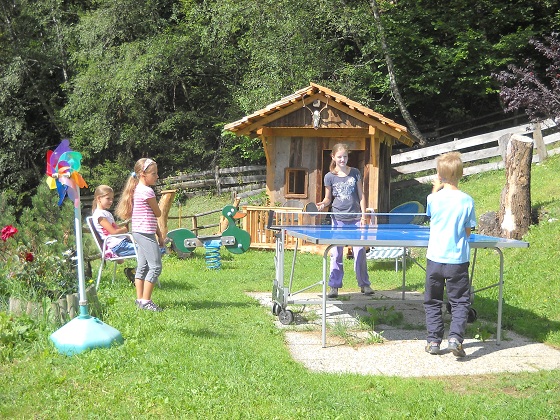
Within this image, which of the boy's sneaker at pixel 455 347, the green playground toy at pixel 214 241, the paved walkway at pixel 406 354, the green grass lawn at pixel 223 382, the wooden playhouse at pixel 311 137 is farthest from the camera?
the wooden playhouse at pixel 311 137

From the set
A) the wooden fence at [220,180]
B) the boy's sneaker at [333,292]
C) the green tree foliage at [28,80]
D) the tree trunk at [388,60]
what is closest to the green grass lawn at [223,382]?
the boy's sneaker at [333,292]

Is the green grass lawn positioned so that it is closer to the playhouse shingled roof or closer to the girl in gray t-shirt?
the girl in gray t-shirt

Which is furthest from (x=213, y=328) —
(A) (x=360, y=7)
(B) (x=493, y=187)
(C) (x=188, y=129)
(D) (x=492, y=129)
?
(C) (x=188, y=129)

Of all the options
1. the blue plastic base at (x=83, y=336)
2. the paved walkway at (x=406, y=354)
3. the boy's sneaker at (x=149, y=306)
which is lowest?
the paved walkway at (x=406, y=354)

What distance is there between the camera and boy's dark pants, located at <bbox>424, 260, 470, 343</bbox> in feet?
17.9

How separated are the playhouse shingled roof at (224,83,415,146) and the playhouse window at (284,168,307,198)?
1262mm

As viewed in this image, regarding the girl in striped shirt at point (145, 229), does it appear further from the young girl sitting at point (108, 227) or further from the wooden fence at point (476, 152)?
the wooden fence at point (476, 152)

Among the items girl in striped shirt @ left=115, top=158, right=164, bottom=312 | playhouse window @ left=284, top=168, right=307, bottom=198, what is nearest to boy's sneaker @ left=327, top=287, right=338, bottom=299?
girl in striped shirt @ left=115, top=158, right=164, bottom=312

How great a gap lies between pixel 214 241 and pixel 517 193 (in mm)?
4664

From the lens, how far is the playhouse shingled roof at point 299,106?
1401cm

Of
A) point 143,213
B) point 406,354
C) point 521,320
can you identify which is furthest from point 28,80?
point 406,354

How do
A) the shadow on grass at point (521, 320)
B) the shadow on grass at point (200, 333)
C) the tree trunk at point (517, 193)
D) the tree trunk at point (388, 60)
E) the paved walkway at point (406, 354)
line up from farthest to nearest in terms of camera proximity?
the tree trunk at point (388, 60)
the tree trunk at point (517, 193)
the shadow on grass at point (521, 320)
the shadow on grass at point (200, 333)
the paved walkway at point (406, 354)

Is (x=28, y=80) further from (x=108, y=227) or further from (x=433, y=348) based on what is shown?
(x=433, y=348)

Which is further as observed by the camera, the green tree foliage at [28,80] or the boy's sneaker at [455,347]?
the green tree foliage at [28,80]
